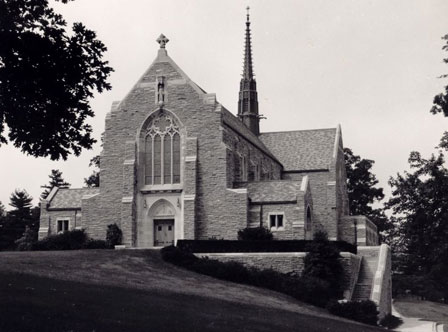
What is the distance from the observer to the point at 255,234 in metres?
44.9

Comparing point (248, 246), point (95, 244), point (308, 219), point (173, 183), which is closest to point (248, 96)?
point (173, 183)

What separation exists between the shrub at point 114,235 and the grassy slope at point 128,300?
887cm

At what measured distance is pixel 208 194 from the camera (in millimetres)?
48219

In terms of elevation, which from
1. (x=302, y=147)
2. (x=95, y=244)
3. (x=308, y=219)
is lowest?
(x=95, y=244)

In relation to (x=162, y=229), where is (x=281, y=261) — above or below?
below

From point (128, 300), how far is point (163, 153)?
25.7 metres

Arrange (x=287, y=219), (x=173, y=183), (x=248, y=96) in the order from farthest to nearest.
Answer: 1. (x=248, y=96)
2. (x=173, y=183)
3. (x=287, y=219)

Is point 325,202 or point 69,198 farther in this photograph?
point 325,202

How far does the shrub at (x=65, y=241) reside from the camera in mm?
46312

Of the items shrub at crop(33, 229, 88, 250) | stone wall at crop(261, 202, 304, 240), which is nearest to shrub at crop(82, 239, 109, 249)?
shrub at crop(33, 229, 88, 250)

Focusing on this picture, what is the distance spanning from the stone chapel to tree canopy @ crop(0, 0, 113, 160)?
25.6 metres

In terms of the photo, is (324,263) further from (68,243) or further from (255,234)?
(68,243)

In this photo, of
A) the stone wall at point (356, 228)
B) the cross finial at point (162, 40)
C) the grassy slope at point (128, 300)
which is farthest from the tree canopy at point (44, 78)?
the stone wall at point (356, 228)

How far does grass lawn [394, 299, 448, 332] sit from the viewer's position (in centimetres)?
4662
